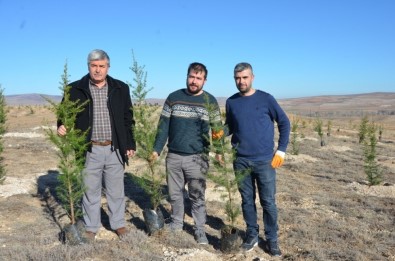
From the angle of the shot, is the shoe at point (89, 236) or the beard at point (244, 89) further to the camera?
the shoe at point (89, 236)

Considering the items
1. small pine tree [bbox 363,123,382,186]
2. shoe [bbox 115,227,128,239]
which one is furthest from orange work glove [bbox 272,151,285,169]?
small pine tree [bbox 363,123,382,186]

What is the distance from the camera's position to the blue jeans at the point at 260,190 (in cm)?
478

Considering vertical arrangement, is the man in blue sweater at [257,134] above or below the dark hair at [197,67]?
below

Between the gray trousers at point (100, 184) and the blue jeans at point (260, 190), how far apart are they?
67.3 inches

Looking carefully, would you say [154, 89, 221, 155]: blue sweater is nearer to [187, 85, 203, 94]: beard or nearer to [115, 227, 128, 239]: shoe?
[187, 85, 203, 94]: beard

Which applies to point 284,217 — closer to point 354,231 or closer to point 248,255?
point 354,231

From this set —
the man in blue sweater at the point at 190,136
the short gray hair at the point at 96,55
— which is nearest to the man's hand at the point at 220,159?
the man in blue sweater at the point at 190,136

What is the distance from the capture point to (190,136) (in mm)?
5051

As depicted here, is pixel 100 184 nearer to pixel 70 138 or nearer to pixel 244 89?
pixel 70 138

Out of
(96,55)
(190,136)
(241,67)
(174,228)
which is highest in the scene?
(96,55)

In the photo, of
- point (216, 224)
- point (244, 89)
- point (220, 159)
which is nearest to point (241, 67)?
point (244, 89)

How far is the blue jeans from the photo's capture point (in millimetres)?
4777

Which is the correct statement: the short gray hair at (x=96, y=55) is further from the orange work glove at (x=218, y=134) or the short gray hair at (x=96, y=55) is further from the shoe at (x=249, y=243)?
the shoe at (x=249, y=243)

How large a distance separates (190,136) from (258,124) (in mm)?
951
